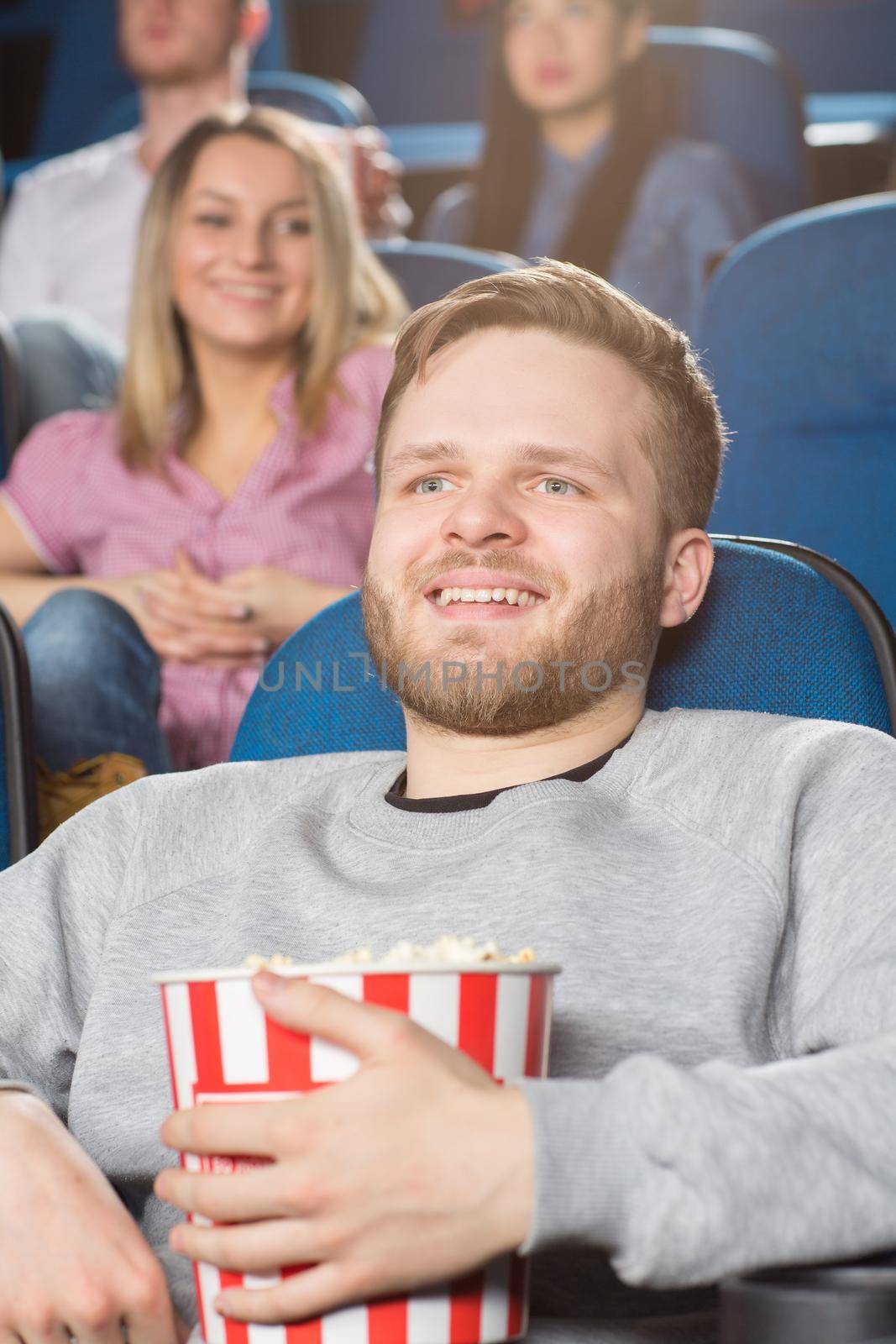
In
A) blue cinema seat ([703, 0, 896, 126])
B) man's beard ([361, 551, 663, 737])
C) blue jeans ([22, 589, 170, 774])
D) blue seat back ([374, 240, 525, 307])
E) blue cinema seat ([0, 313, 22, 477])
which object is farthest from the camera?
blue cinema seat ([703, 0, 896, 126])

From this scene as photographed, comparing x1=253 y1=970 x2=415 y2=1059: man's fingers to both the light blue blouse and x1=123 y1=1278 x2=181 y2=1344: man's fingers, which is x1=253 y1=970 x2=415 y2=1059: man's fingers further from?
the light blue blouse

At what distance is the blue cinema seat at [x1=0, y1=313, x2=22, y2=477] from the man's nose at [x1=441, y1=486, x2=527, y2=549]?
144 cm

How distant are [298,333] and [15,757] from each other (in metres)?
1.09

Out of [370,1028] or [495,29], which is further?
[495,29]

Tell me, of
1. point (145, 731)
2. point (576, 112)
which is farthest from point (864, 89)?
point (145, 731)

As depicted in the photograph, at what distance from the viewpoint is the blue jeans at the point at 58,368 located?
2.41 meters

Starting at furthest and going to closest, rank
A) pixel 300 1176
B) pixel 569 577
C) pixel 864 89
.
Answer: pixel 864 89 < pixel 569 577 < pixel 300 1176

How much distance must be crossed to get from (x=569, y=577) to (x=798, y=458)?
3.67 feet

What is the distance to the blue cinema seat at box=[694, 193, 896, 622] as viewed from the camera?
1.98m

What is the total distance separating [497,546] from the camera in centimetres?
106

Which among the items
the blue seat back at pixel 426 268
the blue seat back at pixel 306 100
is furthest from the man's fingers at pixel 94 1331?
the blue seat back at pixel 306 100

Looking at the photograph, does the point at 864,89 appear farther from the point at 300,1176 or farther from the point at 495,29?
the point at 300,1176

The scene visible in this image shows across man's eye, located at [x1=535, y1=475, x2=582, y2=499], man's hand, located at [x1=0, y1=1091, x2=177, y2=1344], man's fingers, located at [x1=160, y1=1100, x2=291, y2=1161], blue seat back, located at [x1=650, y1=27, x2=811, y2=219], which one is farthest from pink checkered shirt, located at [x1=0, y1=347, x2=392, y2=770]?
blue seat back, located at [x1=650, y1=27, x2=811, y2=219]

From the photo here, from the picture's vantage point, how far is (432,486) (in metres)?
1.14
